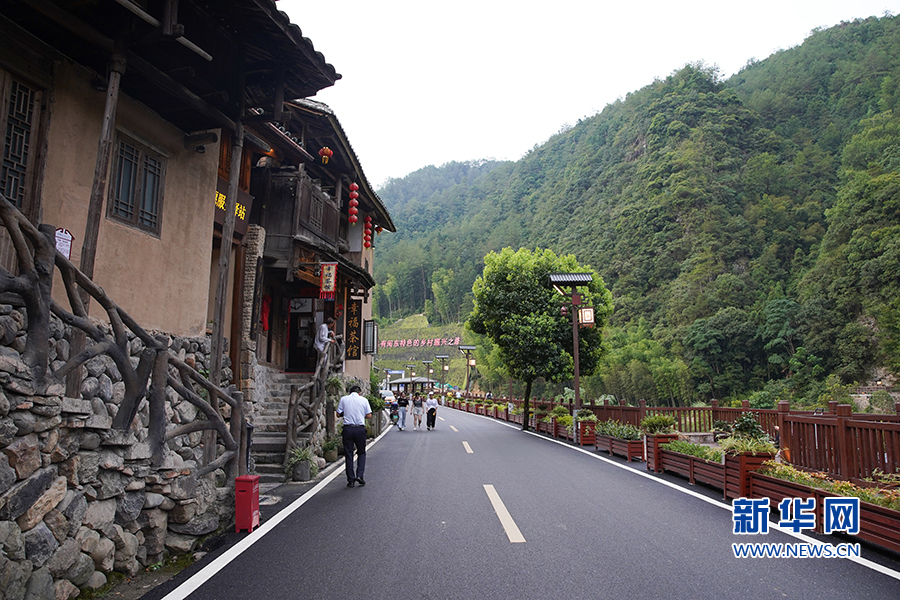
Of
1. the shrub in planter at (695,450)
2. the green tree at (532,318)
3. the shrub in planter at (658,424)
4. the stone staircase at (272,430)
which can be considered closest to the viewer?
the shrub in planter at (695,450)

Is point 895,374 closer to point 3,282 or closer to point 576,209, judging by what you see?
point 3,282

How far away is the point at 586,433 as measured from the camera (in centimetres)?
1709

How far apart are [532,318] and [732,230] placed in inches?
2368

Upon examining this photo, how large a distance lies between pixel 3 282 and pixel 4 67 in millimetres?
3427

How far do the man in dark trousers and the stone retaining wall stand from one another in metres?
3.14

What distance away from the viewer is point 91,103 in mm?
7055

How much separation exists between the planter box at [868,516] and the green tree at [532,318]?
16.0 metres

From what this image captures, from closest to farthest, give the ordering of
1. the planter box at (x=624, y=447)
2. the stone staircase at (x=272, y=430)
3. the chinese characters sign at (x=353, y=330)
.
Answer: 1. the stone staircase at (x=272, y=430)
2. the planter box at (x=624, y=447)
3. the chinese characters sign at (x=353, y=330)

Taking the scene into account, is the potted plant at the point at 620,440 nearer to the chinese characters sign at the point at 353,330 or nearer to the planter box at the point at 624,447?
the planter box at the point at 624,447

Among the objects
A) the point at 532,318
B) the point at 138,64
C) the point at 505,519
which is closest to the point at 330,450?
the point at 505,519

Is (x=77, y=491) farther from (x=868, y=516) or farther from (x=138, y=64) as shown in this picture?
(x=868, y=516)

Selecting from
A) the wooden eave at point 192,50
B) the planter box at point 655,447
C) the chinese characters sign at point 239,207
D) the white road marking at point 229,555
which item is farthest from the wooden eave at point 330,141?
the planter box at point 655,447

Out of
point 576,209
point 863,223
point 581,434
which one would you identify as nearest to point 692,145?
point 576,209

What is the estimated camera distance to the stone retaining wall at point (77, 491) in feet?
13.0
